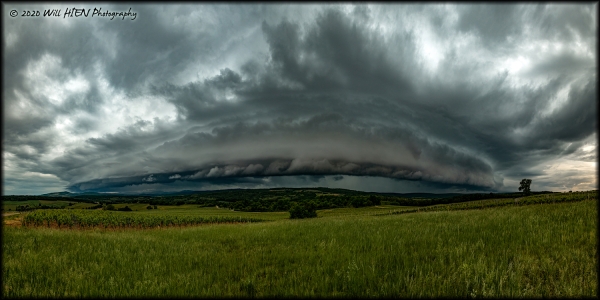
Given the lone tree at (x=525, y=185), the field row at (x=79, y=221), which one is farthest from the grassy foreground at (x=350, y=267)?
the lone tree at (x=525, y=185)

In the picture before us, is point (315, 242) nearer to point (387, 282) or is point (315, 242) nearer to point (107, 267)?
point (387, 282)

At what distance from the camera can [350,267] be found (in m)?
5.99

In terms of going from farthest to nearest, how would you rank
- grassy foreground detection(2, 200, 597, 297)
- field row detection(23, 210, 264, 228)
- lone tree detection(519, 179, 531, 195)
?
lone tree detection(519, 179, 531, 195) → field row detection(23, 210, 264, 228) → grassy foreground detection(2, 200, 597, 297)

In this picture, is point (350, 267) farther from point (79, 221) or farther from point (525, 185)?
point (525, 185)

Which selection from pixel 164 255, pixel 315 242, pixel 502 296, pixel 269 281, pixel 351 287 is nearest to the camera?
pixel 502 296

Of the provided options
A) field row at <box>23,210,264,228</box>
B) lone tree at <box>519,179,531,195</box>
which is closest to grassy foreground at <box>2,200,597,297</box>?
field row at <box>23,210,264,228</box>

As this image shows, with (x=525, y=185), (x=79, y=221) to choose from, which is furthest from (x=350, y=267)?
(x=525, y=185)

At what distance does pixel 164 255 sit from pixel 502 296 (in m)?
9.21

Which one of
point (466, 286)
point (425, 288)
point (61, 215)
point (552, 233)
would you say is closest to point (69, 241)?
point (425, 288)

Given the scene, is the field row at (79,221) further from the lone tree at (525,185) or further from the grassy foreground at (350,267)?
the lone tree at (525,185)

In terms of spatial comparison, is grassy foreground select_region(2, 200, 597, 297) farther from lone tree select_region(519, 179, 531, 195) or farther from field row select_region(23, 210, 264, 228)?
lone tree select_region(519, 179, 531, 195)

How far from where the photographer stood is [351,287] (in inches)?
208

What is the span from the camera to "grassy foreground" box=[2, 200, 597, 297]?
17.2 feet

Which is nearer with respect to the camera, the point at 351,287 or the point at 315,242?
the point at 351,287
